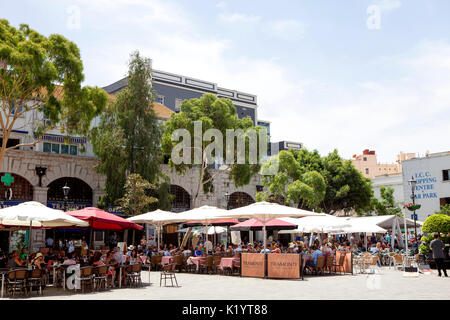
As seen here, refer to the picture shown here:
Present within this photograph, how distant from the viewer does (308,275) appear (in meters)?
18.1

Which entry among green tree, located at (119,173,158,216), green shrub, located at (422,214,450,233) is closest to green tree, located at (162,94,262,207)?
green tree, located at (119,173,158,216)

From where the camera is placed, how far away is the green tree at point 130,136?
2750 centimetres

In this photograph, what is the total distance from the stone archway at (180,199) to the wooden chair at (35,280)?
1977 cm

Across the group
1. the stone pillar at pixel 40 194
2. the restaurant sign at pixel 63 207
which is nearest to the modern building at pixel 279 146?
the restaurant sign at pixel 63 207

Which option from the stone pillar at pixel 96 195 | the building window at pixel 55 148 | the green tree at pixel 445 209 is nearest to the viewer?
the stone pillar at pixel 96 195

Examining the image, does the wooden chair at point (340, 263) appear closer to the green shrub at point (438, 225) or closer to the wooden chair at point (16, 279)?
the green shrub at point (438, 225)

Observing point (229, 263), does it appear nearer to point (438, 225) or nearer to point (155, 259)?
point (155, 259)

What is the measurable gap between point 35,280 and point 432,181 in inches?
1564

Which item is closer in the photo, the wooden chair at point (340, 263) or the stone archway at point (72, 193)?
the wooden chair at point (340, 263)
